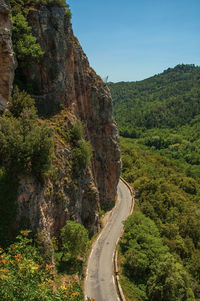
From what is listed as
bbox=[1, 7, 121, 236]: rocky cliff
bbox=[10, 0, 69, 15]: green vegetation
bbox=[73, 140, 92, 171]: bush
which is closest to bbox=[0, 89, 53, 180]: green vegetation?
bbox=[1, 7, 121, 236]: rocky cliff

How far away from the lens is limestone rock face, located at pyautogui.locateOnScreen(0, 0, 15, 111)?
17.7m

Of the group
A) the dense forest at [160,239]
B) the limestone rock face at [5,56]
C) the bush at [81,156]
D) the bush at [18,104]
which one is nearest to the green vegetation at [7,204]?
the bush at [18,104]

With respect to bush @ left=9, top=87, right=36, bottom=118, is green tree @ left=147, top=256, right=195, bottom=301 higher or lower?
lower

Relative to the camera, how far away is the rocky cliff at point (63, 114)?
60.9 feet

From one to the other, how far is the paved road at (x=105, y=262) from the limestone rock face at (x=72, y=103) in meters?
2.53

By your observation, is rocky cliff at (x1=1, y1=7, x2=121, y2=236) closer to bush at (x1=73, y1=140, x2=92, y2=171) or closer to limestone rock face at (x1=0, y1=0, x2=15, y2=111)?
bush at (x1=73, y1=140, x2=92, y2=171)

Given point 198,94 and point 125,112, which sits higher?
point 198,94

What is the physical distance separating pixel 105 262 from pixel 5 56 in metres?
25.4

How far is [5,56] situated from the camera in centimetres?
1814

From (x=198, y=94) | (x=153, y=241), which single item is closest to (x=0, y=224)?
(x=153, y=241)

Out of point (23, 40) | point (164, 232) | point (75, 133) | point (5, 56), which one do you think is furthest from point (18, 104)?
point (164, 232)

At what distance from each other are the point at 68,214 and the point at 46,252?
620cm

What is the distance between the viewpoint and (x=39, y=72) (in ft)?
79.4

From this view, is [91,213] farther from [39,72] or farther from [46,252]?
[39,72]
